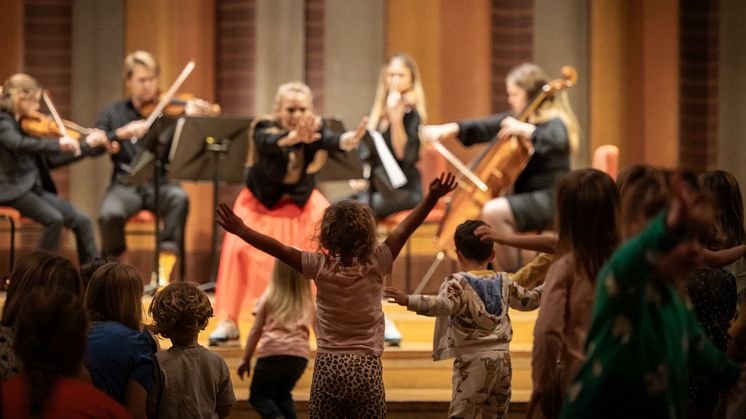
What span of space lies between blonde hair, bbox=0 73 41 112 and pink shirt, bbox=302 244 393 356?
3.70 m

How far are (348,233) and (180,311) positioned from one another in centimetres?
54

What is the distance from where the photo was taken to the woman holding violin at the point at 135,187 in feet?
21.0

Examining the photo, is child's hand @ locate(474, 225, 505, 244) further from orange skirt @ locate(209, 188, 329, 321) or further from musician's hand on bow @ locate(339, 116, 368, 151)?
musician's hand on bow @ locate(339, 116, 368, 151)

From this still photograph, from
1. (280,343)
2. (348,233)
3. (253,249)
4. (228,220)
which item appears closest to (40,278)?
(228,220)

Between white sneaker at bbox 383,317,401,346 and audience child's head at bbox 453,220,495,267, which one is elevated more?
audience child's head at bbox 453,220,495,267

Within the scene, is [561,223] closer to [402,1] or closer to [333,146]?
[333,146]

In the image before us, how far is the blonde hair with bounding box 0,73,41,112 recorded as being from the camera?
6237 mm

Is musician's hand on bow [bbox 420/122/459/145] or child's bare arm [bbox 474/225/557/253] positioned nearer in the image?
child's bare arm [bbox 474/225/557/253]

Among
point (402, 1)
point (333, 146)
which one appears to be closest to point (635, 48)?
point (402, 1)

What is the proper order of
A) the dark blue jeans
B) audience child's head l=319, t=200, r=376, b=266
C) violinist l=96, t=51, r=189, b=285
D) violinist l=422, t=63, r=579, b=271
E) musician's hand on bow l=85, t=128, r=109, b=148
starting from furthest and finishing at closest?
1. violinist l=96, t=51, r=189, b=285
2. musician's hand on bow l=85, t=128, r=109, b=148
3. violinist l=422, t=63, r=579, b=271
4. the dark blue jeans
5. audience child's head l=319, t=200, r=376, b=266

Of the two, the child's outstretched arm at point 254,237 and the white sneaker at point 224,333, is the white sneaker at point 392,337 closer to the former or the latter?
the white sneaker at point 224,333

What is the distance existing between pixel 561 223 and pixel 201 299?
3.42 feet

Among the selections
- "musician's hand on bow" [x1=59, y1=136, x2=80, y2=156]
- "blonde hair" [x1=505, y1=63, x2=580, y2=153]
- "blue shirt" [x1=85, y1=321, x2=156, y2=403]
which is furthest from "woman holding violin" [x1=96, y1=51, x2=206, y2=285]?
"blue shirt" [x1=85, y1=321, x2=156, y2=403]

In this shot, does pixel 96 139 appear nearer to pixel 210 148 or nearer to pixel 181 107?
pixel 181 107
